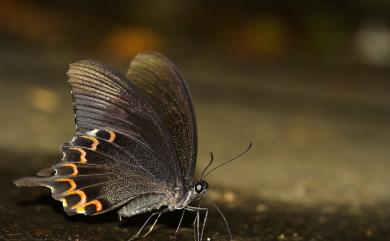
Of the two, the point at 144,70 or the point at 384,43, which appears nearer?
the point at 144,70

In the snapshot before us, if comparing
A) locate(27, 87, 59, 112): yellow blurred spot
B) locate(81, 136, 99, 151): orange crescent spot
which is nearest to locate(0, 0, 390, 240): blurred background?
locate(27, 87, 59, 112): yellow blurred spot

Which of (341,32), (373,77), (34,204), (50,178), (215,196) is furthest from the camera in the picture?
(341,32)

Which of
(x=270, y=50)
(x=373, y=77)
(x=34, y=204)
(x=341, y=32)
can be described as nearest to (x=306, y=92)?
(x=373, y=77)

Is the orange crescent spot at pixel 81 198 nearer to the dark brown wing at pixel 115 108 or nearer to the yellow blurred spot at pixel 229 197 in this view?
the dark brown wing at pixel 115 108

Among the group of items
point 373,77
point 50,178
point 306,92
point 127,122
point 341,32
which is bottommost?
point 50,178

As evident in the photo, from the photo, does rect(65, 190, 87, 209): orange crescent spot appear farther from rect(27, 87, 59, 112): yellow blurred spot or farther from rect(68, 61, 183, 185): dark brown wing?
rect(27, 87, 59, 112): yellow blurred spot

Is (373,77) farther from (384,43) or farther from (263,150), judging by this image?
(263,150)

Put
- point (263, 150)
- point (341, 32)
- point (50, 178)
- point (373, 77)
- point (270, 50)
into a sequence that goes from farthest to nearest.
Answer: point (341, 32)
point (270, 50)
point (373, 77)
point (263, 150)
point (50, 178)
